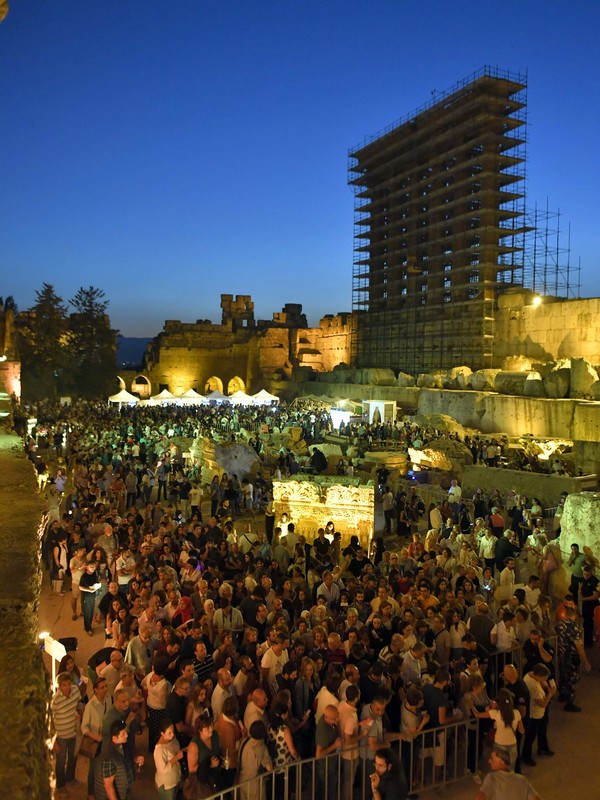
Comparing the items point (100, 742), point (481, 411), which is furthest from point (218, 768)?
Result: point (481, 411)

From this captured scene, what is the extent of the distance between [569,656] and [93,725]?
372cm

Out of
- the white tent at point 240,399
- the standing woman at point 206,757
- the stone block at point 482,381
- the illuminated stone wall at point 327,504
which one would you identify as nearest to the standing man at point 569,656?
the standing woman at point 206,757

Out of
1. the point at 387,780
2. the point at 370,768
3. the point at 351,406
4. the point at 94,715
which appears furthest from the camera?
the point at 351,406

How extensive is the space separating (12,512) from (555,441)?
16769 mm

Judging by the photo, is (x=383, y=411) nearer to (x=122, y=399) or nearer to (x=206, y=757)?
(x=122, y=399)

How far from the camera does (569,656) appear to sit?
4.95 metres

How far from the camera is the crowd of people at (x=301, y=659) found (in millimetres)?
3732

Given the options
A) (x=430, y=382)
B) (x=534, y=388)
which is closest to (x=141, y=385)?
(x=430, y=382)

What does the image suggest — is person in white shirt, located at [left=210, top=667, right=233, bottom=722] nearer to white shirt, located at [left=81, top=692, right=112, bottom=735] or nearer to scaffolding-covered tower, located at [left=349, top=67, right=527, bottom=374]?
white shirt, located at [left=81, top=692, right=112, bottom=735]

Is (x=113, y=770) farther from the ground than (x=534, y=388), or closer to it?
A: closer to it

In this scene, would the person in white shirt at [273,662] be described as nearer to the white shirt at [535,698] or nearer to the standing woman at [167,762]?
the standing woman at [167,762]

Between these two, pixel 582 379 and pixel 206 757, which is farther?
pixel 582 379

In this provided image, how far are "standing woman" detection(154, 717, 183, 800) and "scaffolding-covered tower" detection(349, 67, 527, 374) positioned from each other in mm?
28685

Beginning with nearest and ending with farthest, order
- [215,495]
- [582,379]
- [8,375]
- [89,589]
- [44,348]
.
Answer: [89,589]
[215,495]
[8,375]
[582,379]
[44,348]
